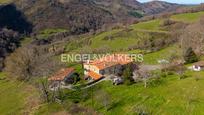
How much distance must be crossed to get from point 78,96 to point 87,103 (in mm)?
6607

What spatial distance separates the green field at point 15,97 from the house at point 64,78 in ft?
24.9

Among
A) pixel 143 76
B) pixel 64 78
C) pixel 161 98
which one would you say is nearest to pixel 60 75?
pixel 64 78

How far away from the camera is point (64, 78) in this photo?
336 ft

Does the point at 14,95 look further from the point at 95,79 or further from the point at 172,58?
the point at 172,58

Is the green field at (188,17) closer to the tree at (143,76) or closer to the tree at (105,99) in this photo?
the tree at (143,76)

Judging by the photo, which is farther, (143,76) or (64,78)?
(64,78)

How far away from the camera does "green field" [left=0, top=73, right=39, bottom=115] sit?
299 feet

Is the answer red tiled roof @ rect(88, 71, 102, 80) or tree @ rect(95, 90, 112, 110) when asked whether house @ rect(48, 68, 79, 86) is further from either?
tree @ rect(95, 90, 112, 110)

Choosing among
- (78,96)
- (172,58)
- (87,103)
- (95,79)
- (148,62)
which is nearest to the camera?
(87,103)

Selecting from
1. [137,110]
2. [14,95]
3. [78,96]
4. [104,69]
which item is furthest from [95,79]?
[137,110]

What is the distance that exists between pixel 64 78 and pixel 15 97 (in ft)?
47.2

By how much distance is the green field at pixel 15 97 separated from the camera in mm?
91125

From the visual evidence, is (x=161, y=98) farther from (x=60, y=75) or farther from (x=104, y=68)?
(x=60, y=75)

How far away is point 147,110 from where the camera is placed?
6938 centimetres
